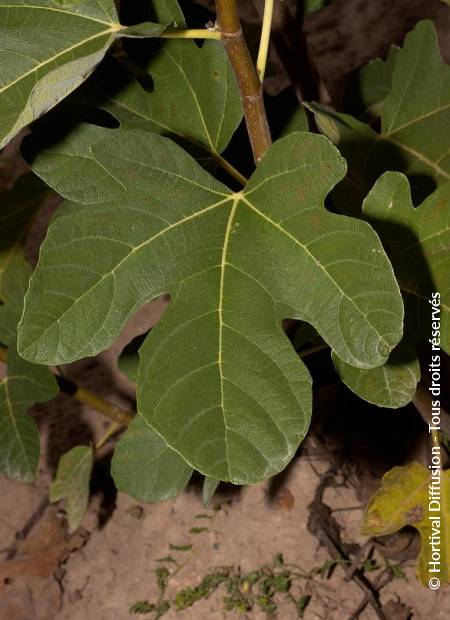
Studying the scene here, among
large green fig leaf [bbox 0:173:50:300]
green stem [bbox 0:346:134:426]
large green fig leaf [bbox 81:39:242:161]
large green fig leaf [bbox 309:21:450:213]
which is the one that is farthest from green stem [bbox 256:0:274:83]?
green stem [bbox 0:346:134:426]

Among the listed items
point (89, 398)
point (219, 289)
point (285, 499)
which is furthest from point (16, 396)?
point (219, 289)

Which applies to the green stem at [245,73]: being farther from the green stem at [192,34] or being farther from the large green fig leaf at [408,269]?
the large green fig leaf at [408,269]

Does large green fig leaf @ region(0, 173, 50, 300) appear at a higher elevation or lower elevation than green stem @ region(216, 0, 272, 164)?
lower

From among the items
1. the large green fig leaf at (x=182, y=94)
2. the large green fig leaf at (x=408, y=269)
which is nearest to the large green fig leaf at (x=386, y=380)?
the large green fig leaf at (x=408, y=269)

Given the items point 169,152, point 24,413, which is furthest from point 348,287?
point 24,413

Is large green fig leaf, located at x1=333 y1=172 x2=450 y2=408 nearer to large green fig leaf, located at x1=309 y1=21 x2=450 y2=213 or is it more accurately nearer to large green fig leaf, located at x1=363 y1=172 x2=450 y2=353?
Result: large green fig leaf, located at x1=363 y1=172 x2=450 y2=353

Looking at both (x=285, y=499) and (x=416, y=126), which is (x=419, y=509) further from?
(x=416, y=126)
